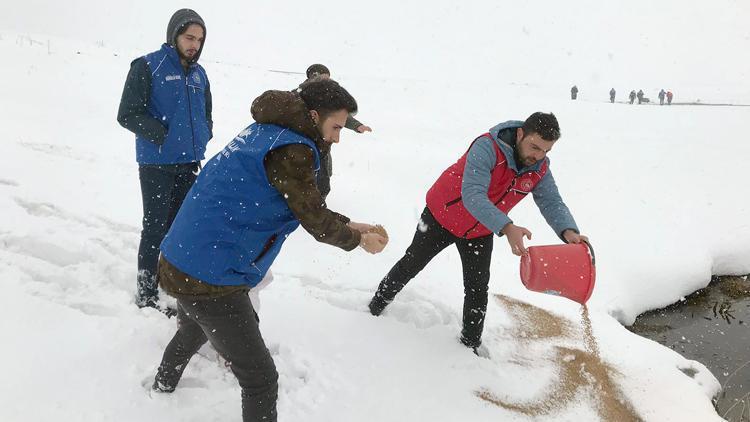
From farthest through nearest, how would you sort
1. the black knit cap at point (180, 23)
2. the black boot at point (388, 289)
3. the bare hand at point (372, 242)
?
the black boot at point (388, 289) < the black knit cap at point (180, 23) < the bare hand at point (372, 242)

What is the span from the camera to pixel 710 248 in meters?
5.73

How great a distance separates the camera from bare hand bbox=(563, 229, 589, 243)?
10.0 feet

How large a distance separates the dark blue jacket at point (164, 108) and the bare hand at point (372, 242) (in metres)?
1.52

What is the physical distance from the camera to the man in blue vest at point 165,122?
9.68ft

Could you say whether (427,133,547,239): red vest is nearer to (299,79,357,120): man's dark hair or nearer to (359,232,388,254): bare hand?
(359,232,388,254): bare hand

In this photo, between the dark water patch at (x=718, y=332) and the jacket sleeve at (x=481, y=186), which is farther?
the dark water patch at (x=718, y=332)

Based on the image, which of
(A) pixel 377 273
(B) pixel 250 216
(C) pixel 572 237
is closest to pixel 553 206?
(C) pixel 572 237

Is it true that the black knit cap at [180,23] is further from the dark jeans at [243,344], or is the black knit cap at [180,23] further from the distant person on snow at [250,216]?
the dark jeans at [243,344]

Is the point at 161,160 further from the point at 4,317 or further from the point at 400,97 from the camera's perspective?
the point at 400,97

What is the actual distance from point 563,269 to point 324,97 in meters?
1.71

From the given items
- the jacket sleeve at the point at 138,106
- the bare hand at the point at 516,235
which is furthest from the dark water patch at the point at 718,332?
the jacket sleeve at the point at 138,106

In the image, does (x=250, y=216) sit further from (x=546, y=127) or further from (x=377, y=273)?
(x=377, y=273)

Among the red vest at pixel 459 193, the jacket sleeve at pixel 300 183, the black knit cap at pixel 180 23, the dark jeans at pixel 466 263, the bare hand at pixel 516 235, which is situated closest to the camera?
the jacket sleeve at pixel 300 183

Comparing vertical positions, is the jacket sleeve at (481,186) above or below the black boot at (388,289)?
above
